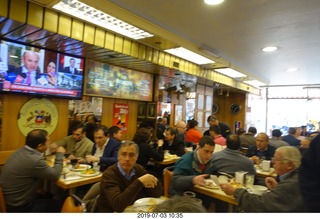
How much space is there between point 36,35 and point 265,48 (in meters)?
3.63

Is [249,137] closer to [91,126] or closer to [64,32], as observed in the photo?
[91,126]

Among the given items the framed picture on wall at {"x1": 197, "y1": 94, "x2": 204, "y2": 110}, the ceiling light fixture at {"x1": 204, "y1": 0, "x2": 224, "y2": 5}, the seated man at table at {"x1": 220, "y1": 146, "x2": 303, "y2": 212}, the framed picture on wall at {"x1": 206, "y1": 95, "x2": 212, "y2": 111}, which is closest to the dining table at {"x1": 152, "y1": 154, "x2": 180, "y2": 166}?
the seated man at table at {"x1": 220, "y1": 146, "x2": 303, "y2": 212}

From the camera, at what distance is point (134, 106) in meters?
5.18

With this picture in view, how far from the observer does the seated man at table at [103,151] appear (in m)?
2.93

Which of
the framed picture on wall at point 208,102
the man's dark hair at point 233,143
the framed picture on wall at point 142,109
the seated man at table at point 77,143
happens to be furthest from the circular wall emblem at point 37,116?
the framed picture on wall at point 208,102

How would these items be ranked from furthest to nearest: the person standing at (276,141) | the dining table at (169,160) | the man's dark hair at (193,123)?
the man's dark hair at (193,123) < the person standing at (276,141) < the dining table at (169,160)

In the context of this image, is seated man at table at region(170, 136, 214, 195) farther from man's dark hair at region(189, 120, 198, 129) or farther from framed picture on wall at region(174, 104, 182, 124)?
framed picture on wall at region(174, 104, 182, 124)

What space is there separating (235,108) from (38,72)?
7432mm

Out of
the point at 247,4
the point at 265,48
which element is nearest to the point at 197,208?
the point at 247,4

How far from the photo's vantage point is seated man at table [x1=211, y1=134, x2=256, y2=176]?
2.66m

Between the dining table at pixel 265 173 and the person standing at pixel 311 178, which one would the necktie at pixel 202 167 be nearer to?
the dining table at pixel 265 173

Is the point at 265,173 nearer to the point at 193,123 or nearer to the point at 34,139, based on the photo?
the point at 193,123

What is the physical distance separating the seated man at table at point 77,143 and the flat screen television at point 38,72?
64cm

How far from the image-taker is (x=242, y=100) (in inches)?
343
